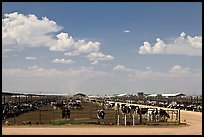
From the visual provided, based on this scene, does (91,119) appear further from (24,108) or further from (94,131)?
(24,108)

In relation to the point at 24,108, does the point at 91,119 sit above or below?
below

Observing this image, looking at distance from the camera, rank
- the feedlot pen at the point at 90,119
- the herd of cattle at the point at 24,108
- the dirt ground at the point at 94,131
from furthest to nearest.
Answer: the herd of cattle at the point at 24,108
the feedlot pen at the point at 90,119
the dirt ground at the point at 94,131

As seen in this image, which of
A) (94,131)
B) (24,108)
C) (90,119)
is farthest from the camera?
(24,108)

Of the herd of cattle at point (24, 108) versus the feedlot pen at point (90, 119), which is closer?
the feedlot pen at point (90, 119)

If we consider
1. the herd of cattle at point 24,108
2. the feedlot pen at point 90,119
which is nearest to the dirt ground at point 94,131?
the feedlot pen at point 90,119

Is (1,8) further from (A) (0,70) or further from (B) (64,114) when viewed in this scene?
(B) (64,114)

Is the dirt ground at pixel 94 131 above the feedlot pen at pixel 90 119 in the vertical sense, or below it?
above

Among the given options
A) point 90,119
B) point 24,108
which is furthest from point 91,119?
point 24,108

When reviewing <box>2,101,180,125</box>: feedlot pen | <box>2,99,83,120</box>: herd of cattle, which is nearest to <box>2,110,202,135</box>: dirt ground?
<box>2,101,180,125</box>: feedlot pen

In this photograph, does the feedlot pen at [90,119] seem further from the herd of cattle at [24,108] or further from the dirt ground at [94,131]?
the dirt ground at [94,131]

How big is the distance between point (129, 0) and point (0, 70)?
352cm

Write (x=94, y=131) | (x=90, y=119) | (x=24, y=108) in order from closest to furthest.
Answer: (x=94, y=131) < (x=90, y=119) < (x=24, y=108)

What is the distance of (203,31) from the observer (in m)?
9.69

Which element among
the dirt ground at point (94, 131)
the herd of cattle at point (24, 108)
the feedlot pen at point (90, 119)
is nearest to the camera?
the dirt ground at point (94, 131)
